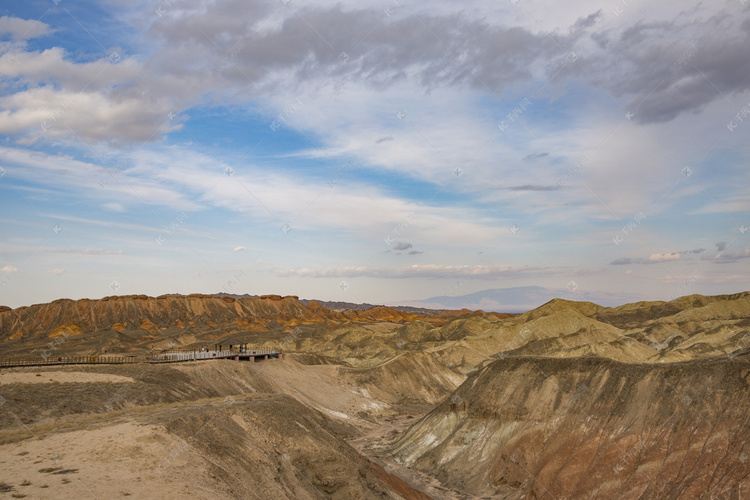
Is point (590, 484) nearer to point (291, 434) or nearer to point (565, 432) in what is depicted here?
point (565, 432)

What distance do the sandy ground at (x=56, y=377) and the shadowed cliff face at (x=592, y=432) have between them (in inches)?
1103

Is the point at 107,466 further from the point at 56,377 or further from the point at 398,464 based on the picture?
the point at 398,464

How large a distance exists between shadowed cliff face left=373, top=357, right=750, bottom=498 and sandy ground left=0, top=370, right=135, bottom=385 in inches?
1103

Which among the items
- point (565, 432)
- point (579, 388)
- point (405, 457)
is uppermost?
point (579, 388)

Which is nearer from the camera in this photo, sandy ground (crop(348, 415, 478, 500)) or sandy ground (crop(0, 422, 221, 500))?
sandy ground (crop(0, 422, 221, 500))

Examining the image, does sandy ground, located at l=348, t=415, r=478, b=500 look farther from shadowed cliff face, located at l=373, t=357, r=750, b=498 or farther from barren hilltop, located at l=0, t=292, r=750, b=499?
shadowed cliff face, located at l=373, t=357, r=750, b=498

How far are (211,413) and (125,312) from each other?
18397 centimetres

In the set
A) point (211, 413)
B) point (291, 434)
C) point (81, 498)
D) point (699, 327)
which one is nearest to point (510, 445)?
point (291, 434)

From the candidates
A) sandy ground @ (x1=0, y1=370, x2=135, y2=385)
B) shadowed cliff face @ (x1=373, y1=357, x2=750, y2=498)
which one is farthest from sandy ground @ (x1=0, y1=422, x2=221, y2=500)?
shadowed cliff face @ (x1=373, y1=357, x2=750, y2=498)

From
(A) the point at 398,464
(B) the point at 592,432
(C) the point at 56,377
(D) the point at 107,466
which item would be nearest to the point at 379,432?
(A) the point at 398,464

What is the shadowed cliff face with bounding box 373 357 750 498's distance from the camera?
36.5 meters

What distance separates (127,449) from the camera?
2659 cm

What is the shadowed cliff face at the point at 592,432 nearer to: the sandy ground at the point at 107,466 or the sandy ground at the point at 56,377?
the sandy ground at the point at 107,466

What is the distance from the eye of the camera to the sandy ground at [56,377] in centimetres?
4525
